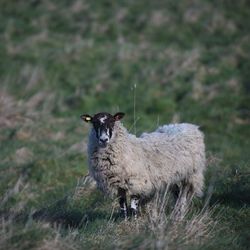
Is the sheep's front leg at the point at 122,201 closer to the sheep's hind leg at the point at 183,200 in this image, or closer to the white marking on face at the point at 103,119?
the sheep's hind leg at the point at 183,200

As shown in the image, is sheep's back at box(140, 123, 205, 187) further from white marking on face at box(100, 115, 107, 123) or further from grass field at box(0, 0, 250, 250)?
white marking on face at box(100, 115, 107, 123)

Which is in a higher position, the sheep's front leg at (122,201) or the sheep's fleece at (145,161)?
the sheep's fleece at (145,161)

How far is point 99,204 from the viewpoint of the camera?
9414 millimetres

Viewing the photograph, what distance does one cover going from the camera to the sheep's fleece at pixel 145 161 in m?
8.44

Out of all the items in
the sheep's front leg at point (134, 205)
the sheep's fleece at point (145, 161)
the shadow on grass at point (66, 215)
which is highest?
the sheep's fleece at point (145, 161)

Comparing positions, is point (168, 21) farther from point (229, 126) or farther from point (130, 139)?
point (130, 139)

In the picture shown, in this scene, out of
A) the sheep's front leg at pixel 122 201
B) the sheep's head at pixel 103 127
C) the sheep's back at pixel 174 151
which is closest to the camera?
the sheep's head at pixel 103 127

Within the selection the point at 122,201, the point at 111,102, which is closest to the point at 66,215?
the point at 122,201

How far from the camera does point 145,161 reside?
8688 mm

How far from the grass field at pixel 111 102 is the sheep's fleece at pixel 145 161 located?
1.51 ft

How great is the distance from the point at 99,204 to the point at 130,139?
128cm

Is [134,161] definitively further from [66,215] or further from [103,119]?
[66,215]

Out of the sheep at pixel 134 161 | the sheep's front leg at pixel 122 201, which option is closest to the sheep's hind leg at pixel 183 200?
the sheep at pixel 134 161

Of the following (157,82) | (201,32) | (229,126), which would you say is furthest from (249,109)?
(201,32)
